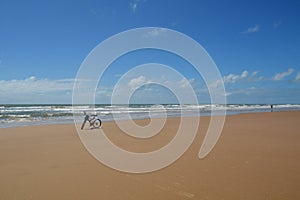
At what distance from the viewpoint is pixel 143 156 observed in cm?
700

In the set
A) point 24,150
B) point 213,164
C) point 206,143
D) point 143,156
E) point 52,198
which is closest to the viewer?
point 52,198

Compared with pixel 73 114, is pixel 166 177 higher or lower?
lower

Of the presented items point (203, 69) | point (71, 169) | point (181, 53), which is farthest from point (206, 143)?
point (71, 169)

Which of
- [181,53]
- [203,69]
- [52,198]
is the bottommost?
[52,198]

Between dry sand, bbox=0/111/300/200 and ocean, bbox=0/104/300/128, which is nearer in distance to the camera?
dry sand, bbox=0/111/300/200

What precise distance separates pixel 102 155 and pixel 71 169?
1.47m

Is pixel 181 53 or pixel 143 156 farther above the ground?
pixel 181 53

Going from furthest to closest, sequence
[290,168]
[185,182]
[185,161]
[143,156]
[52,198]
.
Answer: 1. [143,156]
2. [185,161]
3. [290,168]
4. [185,182]
5. [52,198]

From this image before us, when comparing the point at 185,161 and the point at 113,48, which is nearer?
the point at 185,161

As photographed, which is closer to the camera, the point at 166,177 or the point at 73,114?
the point at 166,177

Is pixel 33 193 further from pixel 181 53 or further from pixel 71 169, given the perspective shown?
pixel 181 53

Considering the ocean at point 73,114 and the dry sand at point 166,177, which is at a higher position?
the ocean at point 73,114

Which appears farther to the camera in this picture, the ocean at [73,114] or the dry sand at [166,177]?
the ocean at [73,114]

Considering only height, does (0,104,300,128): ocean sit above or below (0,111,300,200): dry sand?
above
